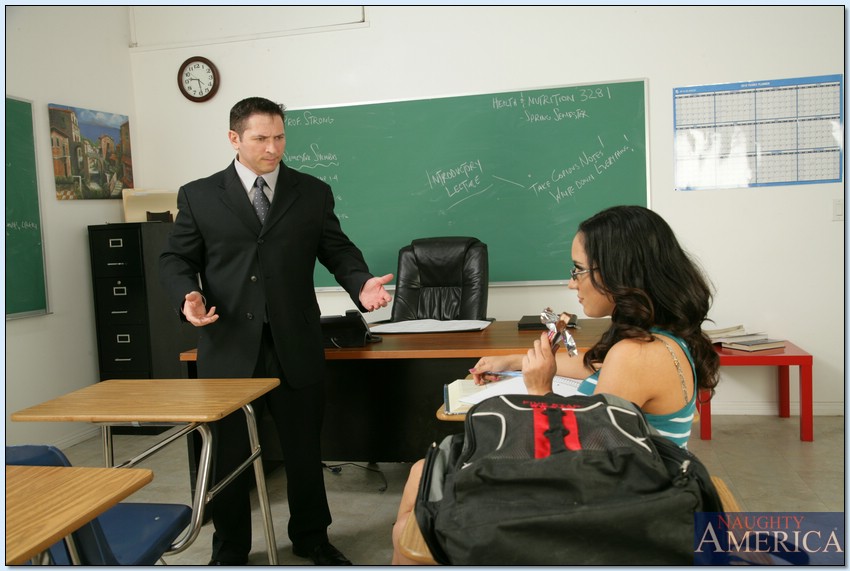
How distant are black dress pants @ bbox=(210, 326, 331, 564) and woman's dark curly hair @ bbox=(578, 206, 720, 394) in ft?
4.39

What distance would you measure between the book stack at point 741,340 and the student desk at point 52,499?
10.7 ft

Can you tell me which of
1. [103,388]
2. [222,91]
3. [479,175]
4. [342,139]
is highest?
[222,91]

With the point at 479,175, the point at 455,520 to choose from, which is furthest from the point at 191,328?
the point at 455,520

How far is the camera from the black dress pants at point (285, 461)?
244 cm

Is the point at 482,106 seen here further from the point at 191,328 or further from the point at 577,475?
the point at 577,475

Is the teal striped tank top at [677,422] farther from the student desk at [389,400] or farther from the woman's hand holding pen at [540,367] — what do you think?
the student desk at [389,400]

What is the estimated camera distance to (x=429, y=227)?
461cm

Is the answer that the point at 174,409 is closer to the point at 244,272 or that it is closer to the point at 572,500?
the point at 244,272

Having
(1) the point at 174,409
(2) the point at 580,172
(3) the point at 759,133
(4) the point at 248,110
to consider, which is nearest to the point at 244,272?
(4) the point at 248,110

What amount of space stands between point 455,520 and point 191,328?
3769 mm

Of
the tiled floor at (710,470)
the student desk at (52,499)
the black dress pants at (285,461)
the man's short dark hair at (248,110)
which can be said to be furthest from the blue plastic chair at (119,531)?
the man's short dark hair at (248,110)

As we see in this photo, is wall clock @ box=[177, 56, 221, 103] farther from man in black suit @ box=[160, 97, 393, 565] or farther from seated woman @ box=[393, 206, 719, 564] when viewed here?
seated woman @ box=[393, 206, 719, 564]

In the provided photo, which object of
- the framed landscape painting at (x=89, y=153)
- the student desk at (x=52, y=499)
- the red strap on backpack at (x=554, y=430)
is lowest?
the student desk at (x=52, y=499)

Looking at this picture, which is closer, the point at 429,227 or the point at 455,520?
the point at 455,520
